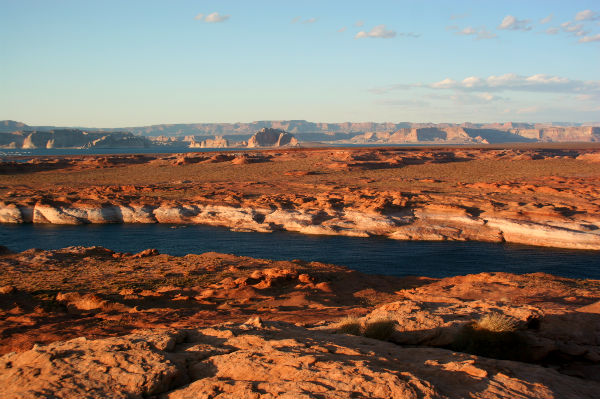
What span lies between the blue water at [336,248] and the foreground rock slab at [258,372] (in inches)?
660

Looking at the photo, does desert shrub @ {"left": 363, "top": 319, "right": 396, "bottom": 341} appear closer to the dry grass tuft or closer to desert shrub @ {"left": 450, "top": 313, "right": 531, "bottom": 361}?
desert shrub @ {"left": 450, "top": 313, "right": 531, "bottom": 361}

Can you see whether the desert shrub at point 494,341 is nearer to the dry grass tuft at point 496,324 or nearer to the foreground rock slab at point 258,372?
the dry grass tuft at point 496,324

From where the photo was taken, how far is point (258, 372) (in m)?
7.43

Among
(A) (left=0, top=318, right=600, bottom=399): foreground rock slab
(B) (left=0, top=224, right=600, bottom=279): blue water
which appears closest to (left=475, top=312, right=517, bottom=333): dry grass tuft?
(A) (left=0, top=318, right=600, bottom=399): foreground rock slab

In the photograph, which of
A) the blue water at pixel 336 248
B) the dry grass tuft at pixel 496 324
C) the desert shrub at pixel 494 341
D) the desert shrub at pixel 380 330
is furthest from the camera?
the blue water at pixel 336 248

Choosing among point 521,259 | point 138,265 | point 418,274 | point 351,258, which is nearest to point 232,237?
point 351,258

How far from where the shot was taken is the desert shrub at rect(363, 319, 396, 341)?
10547mm

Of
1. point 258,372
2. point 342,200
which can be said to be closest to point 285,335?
point 258,372

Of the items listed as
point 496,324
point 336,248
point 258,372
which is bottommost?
point 336,248

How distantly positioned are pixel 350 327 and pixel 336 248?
19.4m

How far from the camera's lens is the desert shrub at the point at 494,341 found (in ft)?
33.5

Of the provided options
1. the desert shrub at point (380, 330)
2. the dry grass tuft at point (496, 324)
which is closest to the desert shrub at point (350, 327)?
the desert shrub at point (380, 330)

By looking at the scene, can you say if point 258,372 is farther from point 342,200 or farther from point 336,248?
point 342,200

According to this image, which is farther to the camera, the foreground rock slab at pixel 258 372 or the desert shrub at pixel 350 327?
the desert shrub at pixel 350 327
